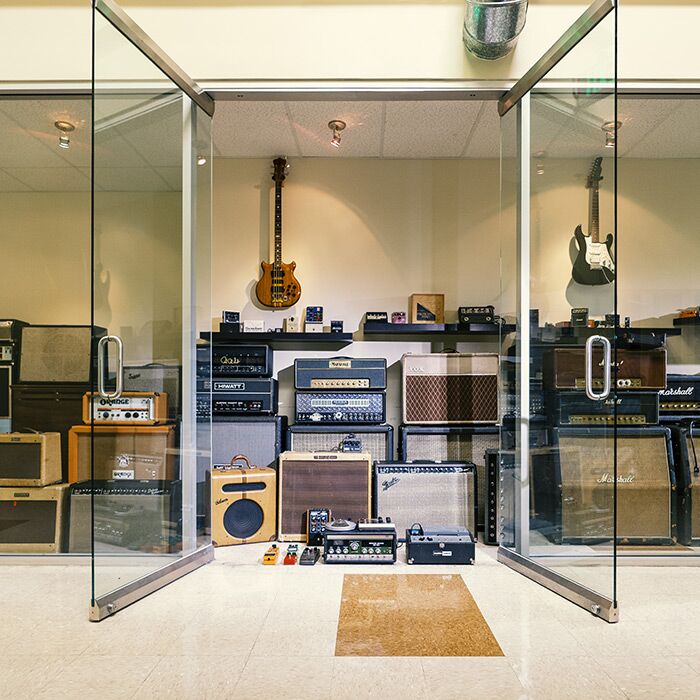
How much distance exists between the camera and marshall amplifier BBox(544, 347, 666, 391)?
2.51 meters

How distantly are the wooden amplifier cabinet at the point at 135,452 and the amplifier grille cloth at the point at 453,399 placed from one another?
4.91 feet

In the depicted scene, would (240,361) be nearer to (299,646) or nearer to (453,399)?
(453,399)

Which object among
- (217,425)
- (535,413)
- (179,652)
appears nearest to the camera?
(179,652)

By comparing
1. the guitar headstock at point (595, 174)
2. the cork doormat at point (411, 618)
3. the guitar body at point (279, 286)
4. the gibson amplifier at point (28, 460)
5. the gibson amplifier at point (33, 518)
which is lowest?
the cork doormat at point (411, 618)

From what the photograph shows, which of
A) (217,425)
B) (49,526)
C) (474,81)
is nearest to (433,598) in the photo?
(217,425)

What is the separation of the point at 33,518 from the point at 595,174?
3134mm

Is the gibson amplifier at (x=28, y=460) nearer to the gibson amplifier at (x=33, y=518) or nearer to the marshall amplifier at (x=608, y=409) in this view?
the gibson amplifier at (x=33, y=518)

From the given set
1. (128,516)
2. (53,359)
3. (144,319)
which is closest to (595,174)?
(144,319)

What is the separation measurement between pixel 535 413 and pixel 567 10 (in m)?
1.94

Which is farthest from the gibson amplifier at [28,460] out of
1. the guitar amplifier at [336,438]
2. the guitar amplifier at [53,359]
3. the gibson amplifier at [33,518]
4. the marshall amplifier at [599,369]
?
the marshall amplifier at [599,369]

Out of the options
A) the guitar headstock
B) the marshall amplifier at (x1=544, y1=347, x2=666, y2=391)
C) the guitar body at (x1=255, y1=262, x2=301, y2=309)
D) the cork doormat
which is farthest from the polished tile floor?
the guitar body at (x1=255, y1=262, x2=301, y2=309)

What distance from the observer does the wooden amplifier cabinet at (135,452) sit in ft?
8.60

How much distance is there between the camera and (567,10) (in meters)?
2.94

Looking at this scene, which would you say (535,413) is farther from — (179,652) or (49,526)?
(49,526)
